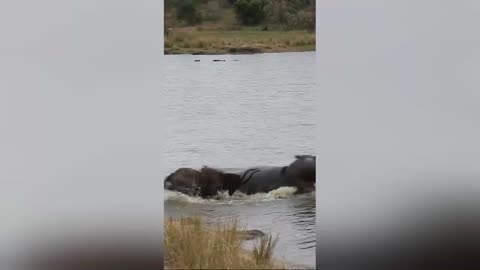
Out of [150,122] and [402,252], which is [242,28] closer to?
[150,122]

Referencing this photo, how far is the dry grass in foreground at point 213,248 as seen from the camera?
8.06 feet

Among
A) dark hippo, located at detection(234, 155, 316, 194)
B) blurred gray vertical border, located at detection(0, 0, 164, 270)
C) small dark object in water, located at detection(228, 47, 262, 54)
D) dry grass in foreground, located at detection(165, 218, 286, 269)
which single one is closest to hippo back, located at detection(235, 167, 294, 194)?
dark hippo, located at detection(234, 155, 316, 194)

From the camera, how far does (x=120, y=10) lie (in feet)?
8.18

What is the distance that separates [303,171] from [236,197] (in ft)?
0.92

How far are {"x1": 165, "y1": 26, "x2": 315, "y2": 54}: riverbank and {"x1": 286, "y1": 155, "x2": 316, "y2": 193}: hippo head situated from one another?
1.39 ft

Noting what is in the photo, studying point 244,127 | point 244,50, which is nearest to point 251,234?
point 244,127

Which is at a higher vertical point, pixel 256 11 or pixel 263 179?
pixel 256 11

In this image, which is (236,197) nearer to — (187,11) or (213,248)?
(213,248)

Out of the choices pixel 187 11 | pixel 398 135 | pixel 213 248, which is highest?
pixel 187 11

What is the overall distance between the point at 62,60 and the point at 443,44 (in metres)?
1.51

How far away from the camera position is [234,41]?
2.52m

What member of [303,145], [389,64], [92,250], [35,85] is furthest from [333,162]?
[35,85]

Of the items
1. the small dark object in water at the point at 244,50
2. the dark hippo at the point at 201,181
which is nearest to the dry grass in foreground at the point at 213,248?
the dark hippo at the point at 201,181

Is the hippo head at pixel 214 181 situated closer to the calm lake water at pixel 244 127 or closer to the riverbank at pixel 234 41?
the calm lake water at pixel 244 127
